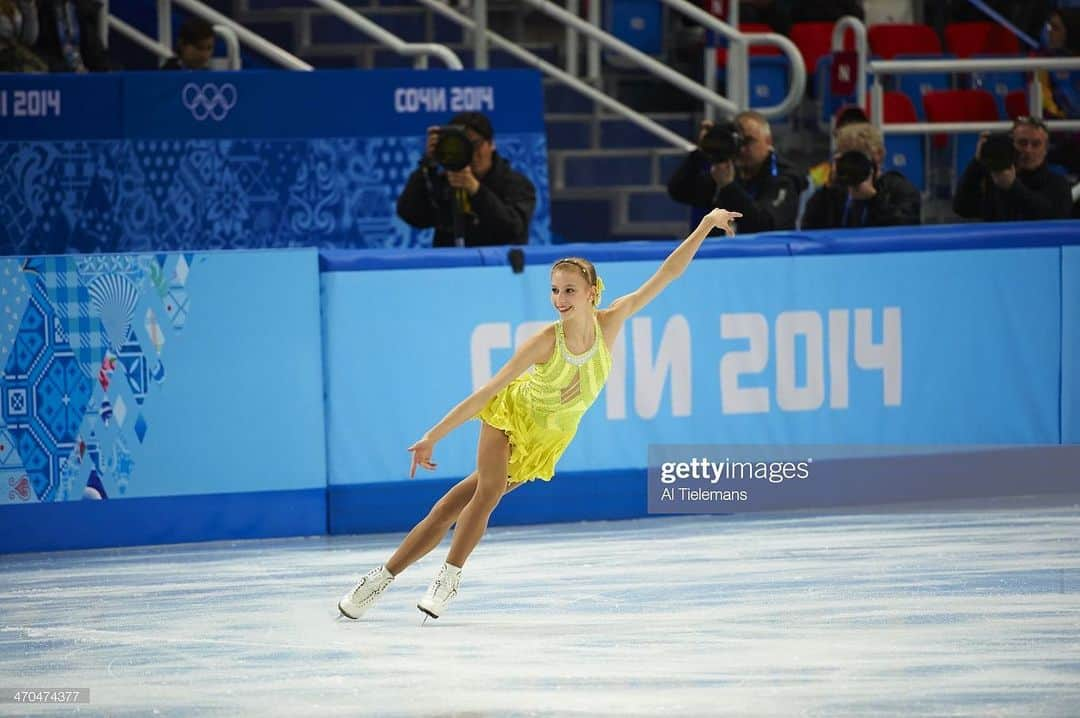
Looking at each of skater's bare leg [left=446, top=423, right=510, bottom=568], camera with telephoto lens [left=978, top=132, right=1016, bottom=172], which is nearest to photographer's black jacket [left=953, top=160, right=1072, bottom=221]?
camera with telephoto lens [left=978, top=132, right=1016, bottom=172]

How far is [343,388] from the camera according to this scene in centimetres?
920

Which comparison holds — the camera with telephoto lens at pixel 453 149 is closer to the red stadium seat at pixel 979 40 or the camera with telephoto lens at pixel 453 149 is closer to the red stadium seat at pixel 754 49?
the red stadium seat at pixel 754 49

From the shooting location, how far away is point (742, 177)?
10.6 meters

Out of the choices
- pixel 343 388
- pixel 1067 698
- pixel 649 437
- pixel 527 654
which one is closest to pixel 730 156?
pixel 649 437

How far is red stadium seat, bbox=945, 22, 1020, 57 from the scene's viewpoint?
47.6ft

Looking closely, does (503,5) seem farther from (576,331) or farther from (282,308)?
(576,331)

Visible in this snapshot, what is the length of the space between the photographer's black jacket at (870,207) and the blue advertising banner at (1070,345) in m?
0.91

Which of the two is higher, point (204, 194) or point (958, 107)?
point (958, 107)

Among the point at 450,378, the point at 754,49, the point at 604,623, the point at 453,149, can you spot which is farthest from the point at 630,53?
the point at 604,623

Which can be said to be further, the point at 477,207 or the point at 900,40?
the point at 900,40

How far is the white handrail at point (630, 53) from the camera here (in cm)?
1212

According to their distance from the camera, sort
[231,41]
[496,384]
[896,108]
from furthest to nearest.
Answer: [896,108] < [231,41] < [496,384]

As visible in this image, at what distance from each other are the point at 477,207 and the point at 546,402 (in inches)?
111

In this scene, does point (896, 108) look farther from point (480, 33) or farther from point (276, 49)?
point (276, 49)
